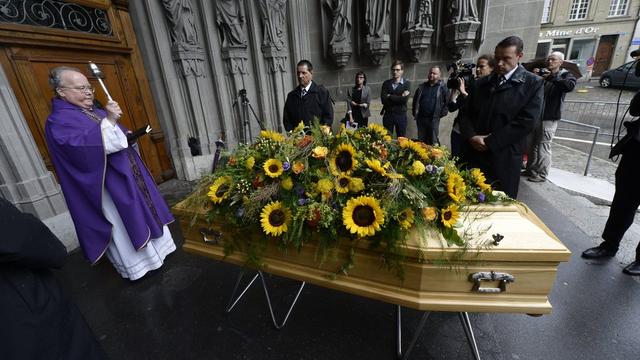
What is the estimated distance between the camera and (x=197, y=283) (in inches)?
96.9

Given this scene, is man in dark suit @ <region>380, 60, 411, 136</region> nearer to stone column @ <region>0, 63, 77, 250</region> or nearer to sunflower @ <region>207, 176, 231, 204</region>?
sunflower @ <region>207, 176, 231, 204</region>

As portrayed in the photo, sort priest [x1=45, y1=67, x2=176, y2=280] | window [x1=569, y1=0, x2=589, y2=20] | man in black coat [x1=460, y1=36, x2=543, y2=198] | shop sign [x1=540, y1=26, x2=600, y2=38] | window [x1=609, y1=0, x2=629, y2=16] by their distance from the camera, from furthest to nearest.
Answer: window [x1=569, y1=0, x2=589, y2=20]
shop sign [x1=540, y1=26, x2=600, y2=38]
window [x1=609, y1=0, x2=629, y2=16]
man in black coat [x1=460, y1=36, x2=543, y2=198]
priest [x1=45, y1=67, x2=176, y2=280]

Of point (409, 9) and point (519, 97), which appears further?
point (409, 9)

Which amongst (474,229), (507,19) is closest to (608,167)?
(507,19)

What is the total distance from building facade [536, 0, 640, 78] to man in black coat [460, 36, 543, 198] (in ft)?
86.8

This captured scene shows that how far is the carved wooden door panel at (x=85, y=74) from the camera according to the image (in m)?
2.87

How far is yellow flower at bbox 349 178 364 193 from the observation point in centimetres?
124

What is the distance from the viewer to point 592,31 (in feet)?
70.0

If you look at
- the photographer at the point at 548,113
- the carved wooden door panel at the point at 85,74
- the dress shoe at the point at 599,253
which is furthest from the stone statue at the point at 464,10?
the carved wooden door panel at the point at 85,74

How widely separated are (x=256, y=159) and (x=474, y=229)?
1177 mm

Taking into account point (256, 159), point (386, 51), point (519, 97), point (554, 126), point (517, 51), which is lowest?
point (554, 126)

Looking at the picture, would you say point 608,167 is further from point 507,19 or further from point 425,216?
point 425,216

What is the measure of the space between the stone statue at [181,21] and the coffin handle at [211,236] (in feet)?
12.8

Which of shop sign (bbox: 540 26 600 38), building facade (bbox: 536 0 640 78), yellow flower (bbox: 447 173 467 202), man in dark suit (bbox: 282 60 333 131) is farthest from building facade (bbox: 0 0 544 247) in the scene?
shop sign (bbox: 540 26 600 38)
